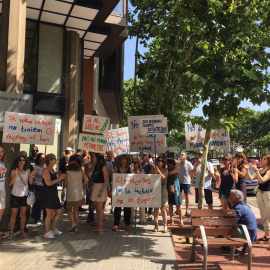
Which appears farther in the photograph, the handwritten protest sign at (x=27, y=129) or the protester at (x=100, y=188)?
the protester at (x=100, y=188)

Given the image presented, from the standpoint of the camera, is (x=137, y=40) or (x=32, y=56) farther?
(x=137, y=40)

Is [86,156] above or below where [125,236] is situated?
above

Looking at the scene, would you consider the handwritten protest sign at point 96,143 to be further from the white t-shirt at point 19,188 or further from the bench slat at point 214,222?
the bench slat at point 214,222

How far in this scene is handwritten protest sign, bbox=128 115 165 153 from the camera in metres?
9.19

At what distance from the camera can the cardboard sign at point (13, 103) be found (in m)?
7.50

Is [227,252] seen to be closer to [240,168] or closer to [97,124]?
[240,168]

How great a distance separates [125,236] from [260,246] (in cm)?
282

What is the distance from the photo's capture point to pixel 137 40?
16.6 meters

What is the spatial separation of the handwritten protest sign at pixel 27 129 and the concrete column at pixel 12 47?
865mm

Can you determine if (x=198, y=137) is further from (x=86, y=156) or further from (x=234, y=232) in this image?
(x=234, y=232)

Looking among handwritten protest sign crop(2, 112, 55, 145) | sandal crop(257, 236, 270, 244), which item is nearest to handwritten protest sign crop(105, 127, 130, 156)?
handwritten protest sign crop(2, 112, 55, 145)

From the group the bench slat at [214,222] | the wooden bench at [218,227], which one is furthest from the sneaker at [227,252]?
the bench slat at [214,222]

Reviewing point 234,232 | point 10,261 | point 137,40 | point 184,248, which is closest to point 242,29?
point 234,232

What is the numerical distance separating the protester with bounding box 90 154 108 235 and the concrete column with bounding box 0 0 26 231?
193cm
